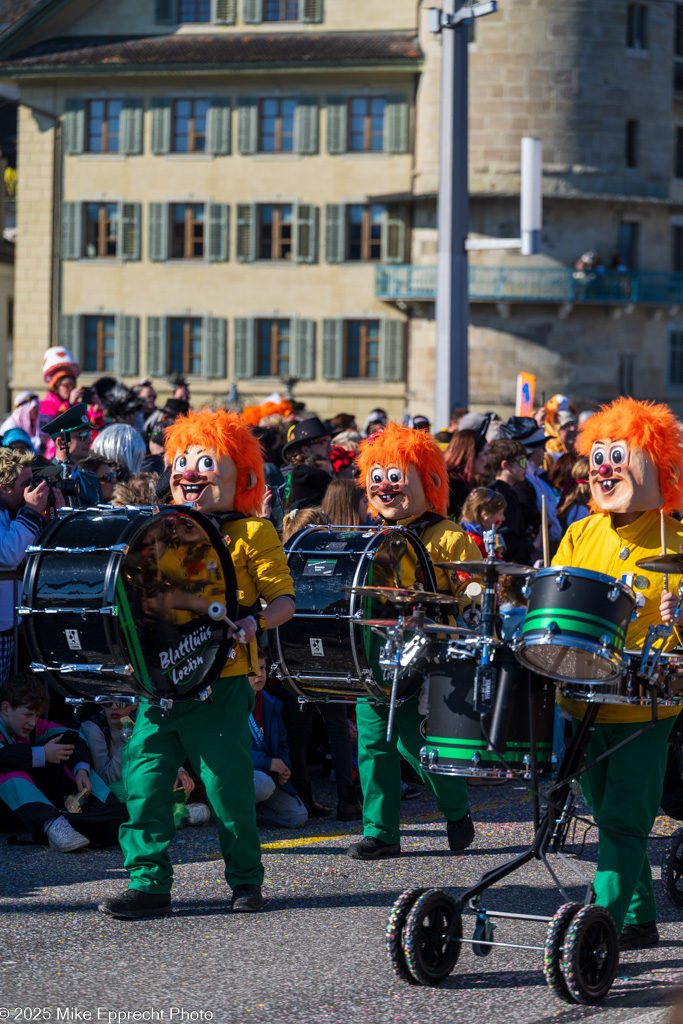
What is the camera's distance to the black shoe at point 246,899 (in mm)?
5438

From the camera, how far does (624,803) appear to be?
4.83 meters

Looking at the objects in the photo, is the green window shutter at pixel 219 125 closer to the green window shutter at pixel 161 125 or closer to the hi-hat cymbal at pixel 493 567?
the green window shutter at pixel 161 125

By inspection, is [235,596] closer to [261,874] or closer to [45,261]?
[261,874]


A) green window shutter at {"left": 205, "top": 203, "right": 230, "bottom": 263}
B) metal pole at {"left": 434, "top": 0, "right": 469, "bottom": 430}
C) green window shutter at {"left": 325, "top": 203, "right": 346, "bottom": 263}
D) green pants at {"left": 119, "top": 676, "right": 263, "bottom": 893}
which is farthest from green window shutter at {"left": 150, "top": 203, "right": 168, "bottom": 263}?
green pants at {"left": 119, "top": 676, "right": 263, "bottom": 893}

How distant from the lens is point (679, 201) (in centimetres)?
3756

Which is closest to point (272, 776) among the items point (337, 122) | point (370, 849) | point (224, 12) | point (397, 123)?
point (370, 849)

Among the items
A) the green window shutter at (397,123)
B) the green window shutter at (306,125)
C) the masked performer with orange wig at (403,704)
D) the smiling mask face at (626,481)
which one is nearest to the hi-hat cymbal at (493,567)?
the smiling mask face at (626,481)

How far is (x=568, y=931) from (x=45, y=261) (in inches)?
1425

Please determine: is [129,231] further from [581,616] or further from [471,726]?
[581,616]

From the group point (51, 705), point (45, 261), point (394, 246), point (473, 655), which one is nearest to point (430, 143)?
point (394, 246)

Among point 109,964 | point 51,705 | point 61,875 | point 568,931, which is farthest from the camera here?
point 51,705

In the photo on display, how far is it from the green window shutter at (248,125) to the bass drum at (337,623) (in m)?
32.9

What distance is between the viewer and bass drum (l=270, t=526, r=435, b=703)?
18.5ft

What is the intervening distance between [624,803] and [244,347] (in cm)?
3375
